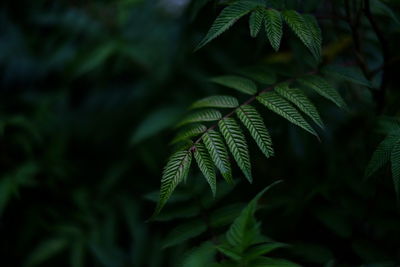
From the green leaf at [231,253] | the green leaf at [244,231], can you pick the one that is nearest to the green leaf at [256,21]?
the green leaf at [244,231]

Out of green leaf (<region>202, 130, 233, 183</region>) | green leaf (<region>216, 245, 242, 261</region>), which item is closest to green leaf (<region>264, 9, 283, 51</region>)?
green leaf (<region>202, 130, 233, 183</region>)

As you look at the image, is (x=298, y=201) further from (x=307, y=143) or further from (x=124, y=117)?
(x=124, y=117)

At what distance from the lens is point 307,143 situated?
170cm

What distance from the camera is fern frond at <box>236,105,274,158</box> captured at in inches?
38.9

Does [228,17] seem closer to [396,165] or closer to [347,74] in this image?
[347,74]

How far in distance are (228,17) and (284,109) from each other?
285 millimetres

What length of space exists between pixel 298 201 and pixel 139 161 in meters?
0.93

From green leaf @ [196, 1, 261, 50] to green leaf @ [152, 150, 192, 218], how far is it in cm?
29

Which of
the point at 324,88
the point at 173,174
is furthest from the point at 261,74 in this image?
the point at 173,174

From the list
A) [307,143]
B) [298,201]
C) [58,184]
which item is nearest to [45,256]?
[58,184]

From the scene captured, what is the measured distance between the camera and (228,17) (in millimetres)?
1004

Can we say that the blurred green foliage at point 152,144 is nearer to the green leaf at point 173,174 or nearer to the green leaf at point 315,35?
the green leaf at point 315,35

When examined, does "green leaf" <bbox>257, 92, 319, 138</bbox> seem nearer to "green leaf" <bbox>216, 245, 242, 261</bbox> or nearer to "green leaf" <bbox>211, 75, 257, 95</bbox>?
"green leaf" <bbox>211, 75, 257, 95</bbox>

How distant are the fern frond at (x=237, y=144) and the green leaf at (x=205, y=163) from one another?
0.21ft
